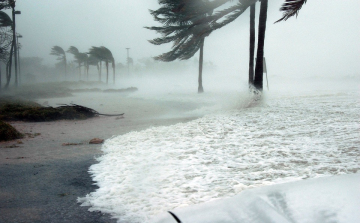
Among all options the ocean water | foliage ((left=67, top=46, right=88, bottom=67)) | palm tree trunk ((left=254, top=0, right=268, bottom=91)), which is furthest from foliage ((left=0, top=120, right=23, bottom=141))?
foliage ((left=67, top=46, right=88, bottom=67))

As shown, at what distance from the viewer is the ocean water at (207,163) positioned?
2.29m

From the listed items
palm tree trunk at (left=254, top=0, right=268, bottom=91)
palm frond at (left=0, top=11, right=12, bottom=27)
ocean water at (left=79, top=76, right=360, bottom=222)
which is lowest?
ocean water at (left=79, top=76, right=360, bottom=222)

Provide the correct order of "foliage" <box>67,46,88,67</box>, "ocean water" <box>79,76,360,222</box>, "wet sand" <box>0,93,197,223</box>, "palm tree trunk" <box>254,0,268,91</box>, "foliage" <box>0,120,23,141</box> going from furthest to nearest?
"foliage" <box>67,46,88,67</box> → "palm tree trunk" <box>254,0,268,91</box> → "foliage" <box>0,120,23,141</box> → "ocean water" <box>79,76,360,222</box> → "wet sand" <box>0,93,197,223</box>

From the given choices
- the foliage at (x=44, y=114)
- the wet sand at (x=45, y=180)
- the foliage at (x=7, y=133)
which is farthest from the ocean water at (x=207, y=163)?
the foliage at (x=44, y=114)

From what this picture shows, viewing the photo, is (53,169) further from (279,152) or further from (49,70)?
(49,70)

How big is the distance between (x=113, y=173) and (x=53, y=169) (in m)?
0.83

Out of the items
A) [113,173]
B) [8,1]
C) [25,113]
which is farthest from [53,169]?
[8,1]

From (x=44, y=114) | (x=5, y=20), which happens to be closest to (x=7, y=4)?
(x=5, y=20)

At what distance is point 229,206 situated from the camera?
1.43 m

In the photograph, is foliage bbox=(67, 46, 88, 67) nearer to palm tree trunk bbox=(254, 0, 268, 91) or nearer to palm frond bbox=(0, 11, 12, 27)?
palm frond bbox=(0, 11, 12, 27)

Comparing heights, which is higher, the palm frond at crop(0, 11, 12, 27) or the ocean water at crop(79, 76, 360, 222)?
the palm frond at crop(0, 11, 12, 27)

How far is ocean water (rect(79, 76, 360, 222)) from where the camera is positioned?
7.50ft

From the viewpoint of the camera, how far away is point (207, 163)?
321 cm

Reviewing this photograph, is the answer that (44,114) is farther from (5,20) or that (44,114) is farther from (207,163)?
(5,20)
